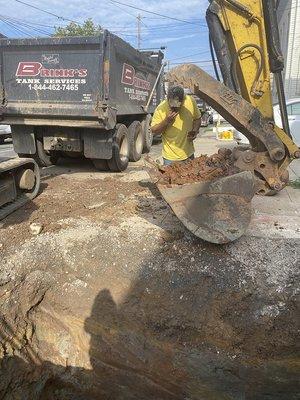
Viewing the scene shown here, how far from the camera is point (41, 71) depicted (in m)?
7.28

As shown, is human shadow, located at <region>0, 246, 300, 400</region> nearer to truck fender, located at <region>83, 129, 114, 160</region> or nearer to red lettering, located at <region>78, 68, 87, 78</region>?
truck fender, located at <region>83, 129, 114, 160</region>

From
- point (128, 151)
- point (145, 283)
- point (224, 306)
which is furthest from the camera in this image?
point (128, 151)

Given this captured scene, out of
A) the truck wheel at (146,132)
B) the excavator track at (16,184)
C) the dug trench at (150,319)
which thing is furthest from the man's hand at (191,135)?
the truck wheel at (146,132)

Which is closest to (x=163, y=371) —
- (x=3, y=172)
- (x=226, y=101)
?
(x=226, y=101)

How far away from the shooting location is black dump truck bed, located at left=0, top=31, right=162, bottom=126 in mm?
6988

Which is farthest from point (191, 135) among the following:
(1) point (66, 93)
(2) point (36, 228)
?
(1) point (66, 93)

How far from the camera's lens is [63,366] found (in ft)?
11.2

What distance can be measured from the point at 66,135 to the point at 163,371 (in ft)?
18.3

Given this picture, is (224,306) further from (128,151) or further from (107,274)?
(128,151)

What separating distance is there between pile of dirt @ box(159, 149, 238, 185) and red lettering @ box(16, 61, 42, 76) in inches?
159

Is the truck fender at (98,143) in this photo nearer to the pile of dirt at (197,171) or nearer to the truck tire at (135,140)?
the truck tire at (135,140)

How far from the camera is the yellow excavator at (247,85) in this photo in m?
4.52

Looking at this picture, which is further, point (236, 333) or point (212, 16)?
point (212, 16)

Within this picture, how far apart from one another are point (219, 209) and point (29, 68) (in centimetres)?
528
